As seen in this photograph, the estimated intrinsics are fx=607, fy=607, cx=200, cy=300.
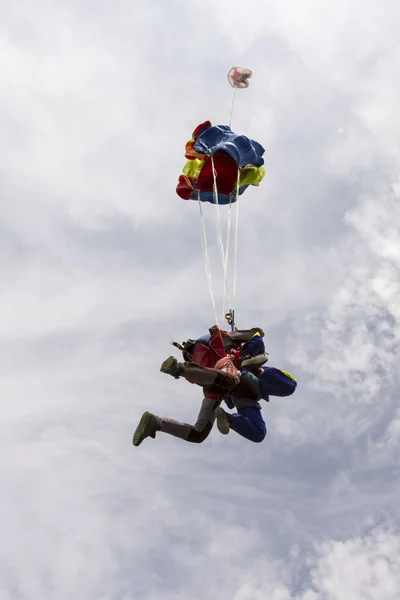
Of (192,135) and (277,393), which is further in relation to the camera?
(192,135)

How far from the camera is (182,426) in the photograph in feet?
36.6

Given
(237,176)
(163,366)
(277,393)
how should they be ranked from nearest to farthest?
(163,366) → (277,393) → (237,176)

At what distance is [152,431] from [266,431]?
91.5 inches

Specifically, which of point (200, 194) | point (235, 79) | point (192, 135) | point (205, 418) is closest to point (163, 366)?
point (205, 418)

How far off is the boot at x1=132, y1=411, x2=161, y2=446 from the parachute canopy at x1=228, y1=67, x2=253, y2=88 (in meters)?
8.37

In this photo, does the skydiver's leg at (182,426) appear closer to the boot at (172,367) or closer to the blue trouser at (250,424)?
the blue trouser at (250,424)

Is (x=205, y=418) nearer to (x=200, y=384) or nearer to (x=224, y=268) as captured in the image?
(x=200, y=384)

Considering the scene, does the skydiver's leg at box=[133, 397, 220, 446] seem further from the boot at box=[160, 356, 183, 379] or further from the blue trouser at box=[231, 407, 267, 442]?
the boot at box=[160, 356, 183, 379]

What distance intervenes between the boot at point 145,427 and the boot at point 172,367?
95cm

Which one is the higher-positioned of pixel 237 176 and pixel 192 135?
pixel 192 135

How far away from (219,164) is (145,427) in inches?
245

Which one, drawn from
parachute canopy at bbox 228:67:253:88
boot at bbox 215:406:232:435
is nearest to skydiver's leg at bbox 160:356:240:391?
boot at bbox 215:406:232:435

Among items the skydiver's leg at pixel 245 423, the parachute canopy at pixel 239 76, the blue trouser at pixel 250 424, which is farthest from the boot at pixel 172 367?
the parachute canopy at pixel 239 76

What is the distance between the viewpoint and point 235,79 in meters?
14.6
